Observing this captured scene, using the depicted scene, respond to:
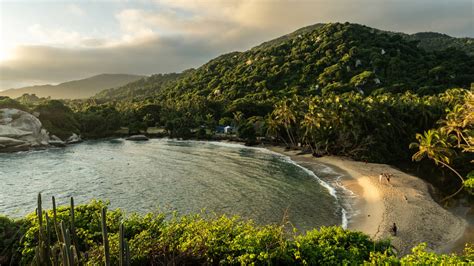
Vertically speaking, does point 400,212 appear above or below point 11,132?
below

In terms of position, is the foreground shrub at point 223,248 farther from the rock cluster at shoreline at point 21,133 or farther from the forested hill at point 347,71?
the forested hill at point 347,71

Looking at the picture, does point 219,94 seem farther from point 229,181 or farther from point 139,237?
point 139,237

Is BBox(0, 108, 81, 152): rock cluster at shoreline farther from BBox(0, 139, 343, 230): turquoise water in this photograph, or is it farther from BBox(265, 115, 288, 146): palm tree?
BBox(265, 115, 288, 146): palm tree

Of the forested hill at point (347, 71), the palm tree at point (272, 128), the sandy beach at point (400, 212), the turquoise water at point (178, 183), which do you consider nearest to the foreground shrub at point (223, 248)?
the sandy beach at point (400, 212)

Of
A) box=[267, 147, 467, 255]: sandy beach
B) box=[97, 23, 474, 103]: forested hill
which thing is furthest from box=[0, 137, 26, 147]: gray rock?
box=[267, 147, 467, 255]: sandy beach

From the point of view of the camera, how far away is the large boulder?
89.3 metres

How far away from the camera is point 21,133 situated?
9356 cm

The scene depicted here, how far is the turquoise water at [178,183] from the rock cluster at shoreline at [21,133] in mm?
6710

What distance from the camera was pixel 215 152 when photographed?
85.6 meters

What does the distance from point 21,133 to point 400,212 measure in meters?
104

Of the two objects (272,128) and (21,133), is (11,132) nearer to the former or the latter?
(21,133)

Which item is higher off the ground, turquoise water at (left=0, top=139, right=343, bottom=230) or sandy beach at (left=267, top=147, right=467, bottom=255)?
sandy beach at (left=267, top=147, right=467, bottom=255)

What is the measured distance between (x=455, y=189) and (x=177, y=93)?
165661mm

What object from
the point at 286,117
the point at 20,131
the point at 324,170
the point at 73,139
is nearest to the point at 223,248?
the point at 324,170
